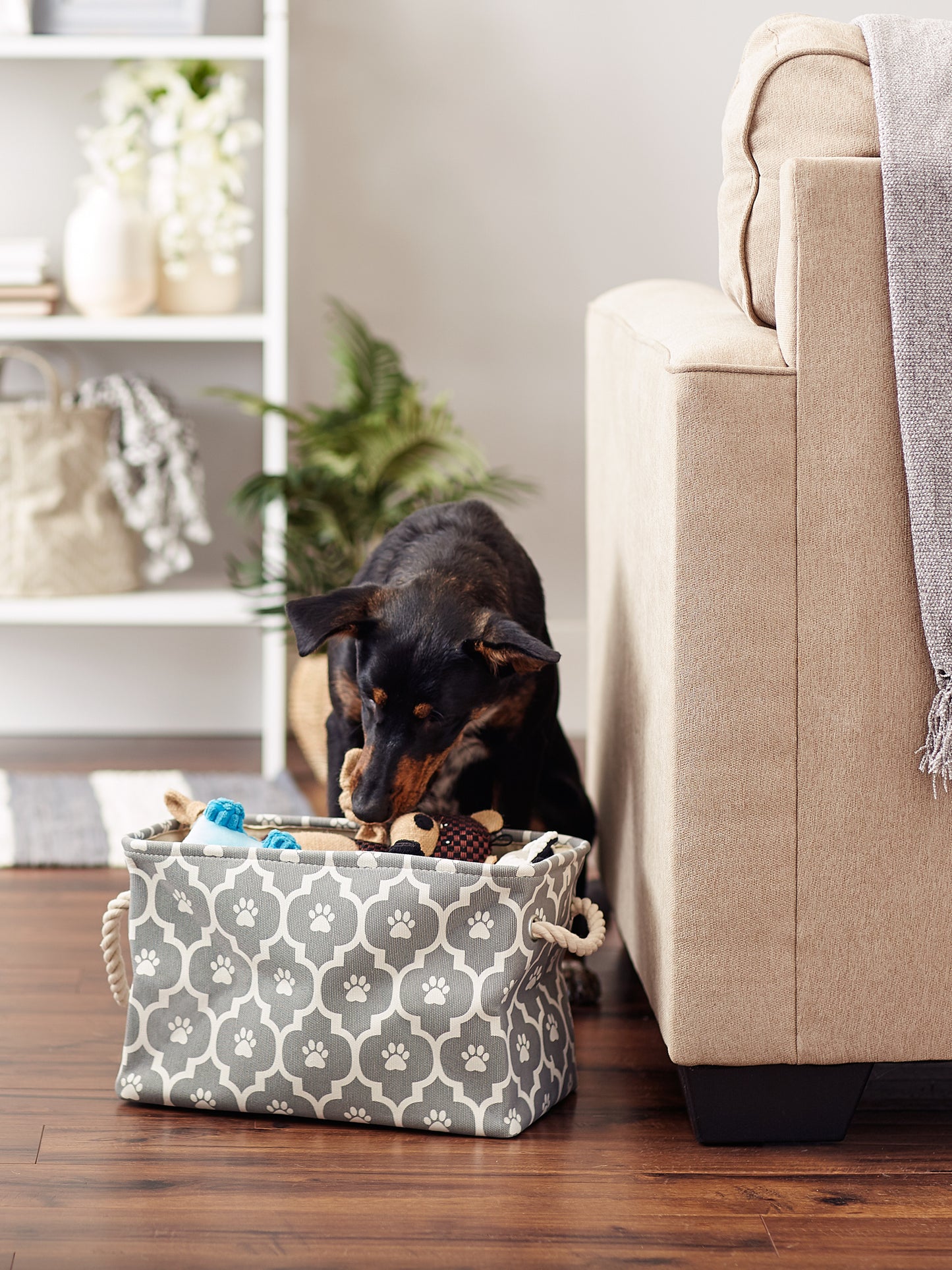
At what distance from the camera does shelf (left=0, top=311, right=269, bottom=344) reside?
2910 millimetres

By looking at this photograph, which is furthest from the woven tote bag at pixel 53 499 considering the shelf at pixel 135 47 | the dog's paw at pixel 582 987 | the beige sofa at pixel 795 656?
the beige sofa at pixel 795 656

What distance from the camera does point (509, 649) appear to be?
160 centimetres

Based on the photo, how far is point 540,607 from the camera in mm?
1906

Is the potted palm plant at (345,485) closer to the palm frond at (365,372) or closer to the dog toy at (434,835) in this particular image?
the palm frond at (365,372)

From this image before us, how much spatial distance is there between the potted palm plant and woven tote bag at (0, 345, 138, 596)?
1.04ft

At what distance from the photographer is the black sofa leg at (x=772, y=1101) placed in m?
1.42

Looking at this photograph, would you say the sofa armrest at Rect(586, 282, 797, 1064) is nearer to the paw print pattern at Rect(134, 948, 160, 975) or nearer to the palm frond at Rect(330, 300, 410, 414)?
the paw print pattern at Rect(134, 948, 160, 975)

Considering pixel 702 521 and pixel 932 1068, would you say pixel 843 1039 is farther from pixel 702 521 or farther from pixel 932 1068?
pixel 702 521

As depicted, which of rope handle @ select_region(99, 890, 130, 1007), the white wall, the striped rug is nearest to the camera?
rope handle @ select_region(99, 890, 130, 1007)

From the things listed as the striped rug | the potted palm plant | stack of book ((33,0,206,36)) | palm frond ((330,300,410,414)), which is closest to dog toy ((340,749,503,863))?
the striped rug

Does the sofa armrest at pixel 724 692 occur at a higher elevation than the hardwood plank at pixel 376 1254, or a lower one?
higher

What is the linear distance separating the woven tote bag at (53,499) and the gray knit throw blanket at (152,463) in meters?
0.04

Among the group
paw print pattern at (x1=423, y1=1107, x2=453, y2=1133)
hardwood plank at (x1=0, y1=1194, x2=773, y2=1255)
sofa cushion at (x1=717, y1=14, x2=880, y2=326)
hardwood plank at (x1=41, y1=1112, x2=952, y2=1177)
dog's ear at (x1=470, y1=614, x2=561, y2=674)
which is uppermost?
sofa cushion at (x1=717, y1=14, x2=880, y2=326)

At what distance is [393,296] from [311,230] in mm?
240
